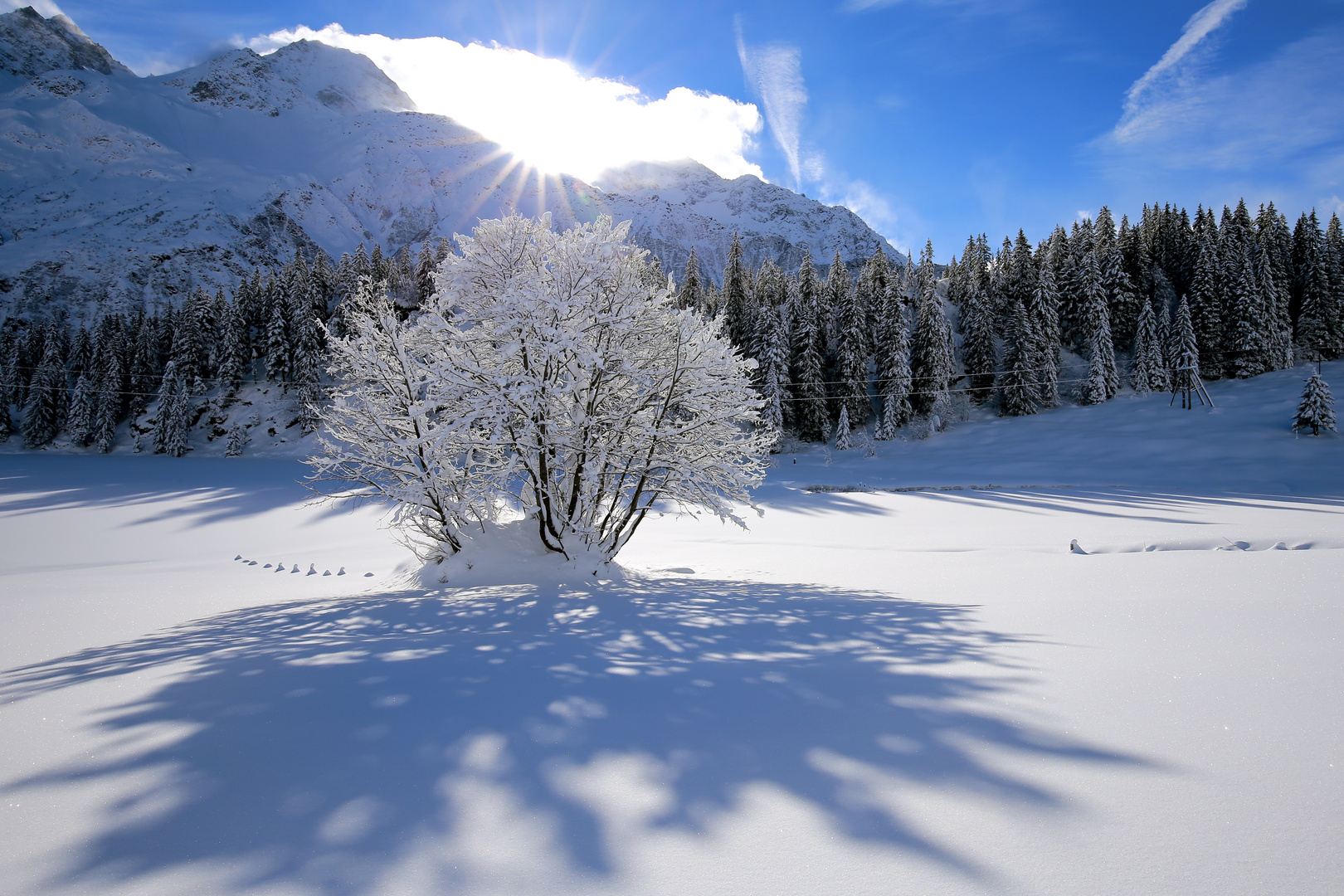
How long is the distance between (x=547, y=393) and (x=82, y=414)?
69.5 m

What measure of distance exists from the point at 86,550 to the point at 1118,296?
6739cm

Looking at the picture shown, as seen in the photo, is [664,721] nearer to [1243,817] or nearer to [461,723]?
[461,723]

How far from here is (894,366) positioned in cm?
4628

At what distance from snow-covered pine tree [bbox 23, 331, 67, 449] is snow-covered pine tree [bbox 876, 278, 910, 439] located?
255 ft

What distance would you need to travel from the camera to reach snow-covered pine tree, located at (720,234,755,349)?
51469 mm

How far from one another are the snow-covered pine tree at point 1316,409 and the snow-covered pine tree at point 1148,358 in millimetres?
11148

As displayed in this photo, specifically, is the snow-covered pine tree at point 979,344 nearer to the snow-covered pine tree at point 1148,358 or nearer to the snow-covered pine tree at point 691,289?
the snow-covered pine tree at point 1148,358

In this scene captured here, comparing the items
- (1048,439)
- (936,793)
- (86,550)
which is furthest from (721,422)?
(1048,439)

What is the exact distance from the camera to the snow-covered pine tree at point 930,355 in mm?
46906

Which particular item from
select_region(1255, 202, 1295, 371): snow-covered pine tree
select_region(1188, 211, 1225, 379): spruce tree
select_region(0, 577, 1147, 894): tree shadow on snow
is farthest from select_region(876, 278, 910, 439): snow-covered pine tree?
select_region(0, 577, 1147, 894): tree shadow on snow

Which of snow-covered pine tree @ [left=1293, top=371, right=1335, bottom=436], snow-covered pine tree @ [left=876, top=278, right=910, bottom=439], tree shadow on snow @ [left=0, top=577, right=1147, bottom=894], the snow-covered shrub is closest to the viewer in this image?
tree shadow on snow @ [left=0, top=577, right=1147, bottom=894]

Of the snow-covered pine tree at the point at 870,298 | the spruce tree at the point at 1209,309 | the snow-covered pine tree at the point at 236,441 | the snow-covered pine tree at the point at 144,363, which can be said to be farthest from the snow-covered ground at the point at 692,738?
the snow-covered pine tree at the point at 144,363

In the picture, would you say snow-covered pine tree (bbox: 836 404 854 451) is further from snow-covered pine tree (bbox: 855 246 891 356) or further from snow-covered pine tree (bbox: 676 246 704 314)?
snow-covered pine tree (bbox: 676 246 704 314)

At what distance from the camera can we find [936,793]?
2500 millimetres
